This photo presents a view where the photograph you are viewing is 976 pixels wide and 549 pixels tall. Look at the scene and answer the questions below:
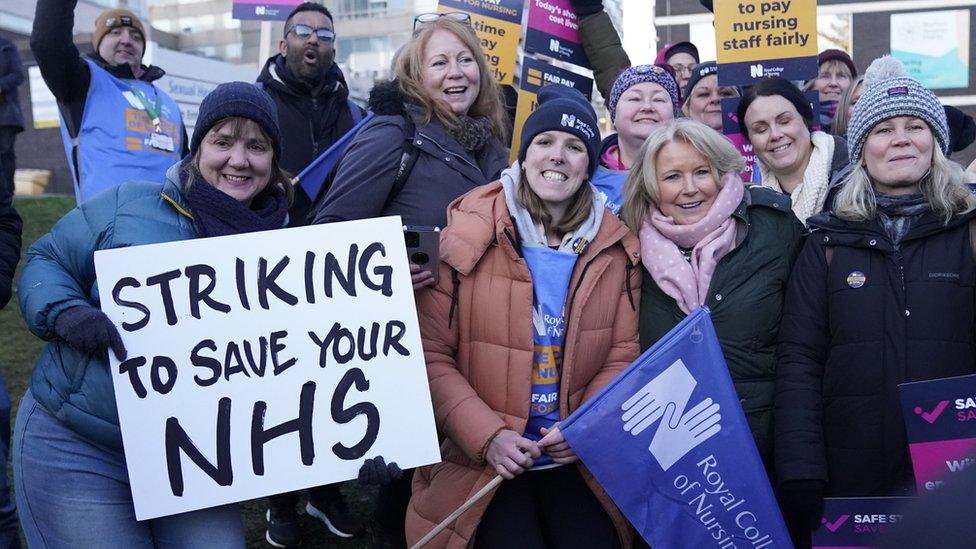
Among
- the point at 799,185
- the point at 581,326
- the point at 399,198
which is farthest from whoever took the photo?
the point at 799,185

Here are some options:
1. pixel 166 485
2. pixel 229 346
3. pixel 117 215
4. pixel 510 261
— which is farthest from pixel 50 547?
pixel 510 261

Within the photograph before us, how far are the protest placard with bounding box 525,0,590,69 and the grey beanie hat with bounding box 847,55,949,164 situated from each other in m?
2.67

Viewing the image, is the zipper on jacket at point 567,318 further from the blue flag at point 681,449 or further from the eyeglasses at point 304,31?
the eyeglasses at point 304,31

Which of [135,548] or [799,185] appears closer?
[135,548]

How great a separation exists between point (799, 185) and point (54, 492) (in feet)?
10.5

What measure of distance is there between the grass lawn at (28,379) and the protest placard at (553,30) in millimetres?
2870

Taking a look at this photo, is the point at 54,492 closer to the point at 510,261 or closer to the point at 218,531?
the point at 218,531

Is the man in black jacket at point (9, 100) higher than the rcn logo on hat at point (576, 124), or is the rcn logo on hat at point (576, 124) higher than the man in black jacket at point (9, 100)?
the man in black jacket at point (9, 100)

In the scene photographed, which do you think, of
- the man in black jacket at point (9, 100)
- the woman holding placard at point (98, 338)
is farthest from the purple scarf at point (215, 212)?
the man in black jacket at point (9, 100)

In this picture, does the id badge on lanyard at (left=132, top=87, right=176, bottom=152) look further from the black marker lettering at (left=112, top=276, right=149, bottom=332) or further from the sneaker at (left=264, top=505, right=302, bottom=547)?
the black marker lettering at (left=112, top=276, right=149, bottom=332)

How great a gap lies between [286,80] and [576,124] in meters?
2.29

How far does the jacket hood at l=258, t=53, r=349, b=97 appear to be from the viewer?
4.86 metres

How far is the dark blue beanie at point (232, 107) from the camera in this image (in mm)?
2732

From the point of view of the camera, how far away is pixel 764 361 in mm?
2965
